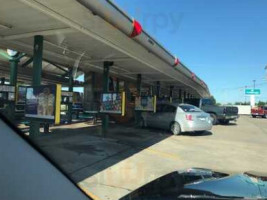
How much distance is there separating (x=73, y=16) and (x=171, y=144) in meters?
7.13

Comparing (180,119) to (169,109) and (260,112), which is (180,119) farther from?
(260,112)

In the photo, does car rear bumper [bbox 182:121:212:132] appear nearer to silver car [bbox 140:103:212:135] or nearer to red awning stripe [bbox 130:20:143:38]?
silver car [bbox 140:103:212:135]

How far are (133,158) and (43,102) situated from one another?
9.69 feet

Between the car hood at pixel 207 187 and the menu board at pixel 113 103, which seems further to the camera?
the menu board at pixel 113 103

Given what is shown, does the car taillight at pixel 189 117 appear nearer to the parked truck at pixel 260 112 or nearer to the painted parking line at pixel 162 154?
the painted parking line at pixel 162 154

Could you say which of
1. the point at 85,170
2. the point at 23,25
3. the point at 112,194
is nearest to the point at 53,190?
the point at 112,194

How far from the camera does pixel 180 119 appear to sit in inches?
668

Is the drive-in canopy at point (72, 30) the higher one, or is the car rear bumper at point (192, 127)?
the drive-in canopy at point (72, 30)

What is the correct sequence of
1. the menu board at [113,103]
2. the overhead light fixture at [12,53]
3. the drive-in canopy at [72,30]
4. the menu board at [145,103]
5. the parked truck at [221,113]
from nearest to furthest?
the drive-in canopy at [72,30] < the menu board at [113,103] < the overhead light fixture at [12,53] < the menu board at [145,103] < the parked truck at [221,113]

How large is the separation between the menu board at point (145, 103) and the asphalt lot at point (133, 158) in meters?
2.94

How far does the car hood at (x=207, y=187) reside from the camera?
251 centimetres

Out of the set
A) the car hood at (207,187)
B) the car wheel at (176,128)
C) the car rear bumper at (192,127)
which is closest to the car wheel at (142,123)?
the car wheel at (176,128)

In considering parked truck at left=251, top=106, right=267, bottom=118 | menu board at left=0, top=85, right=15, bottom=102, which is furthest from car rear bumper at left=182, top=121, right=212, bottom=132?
parked truck at left=251, top=106, right=267, bottom=118

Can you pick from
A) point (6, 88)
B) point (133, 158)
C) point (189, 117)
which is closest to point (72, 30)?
point (6, 88)
